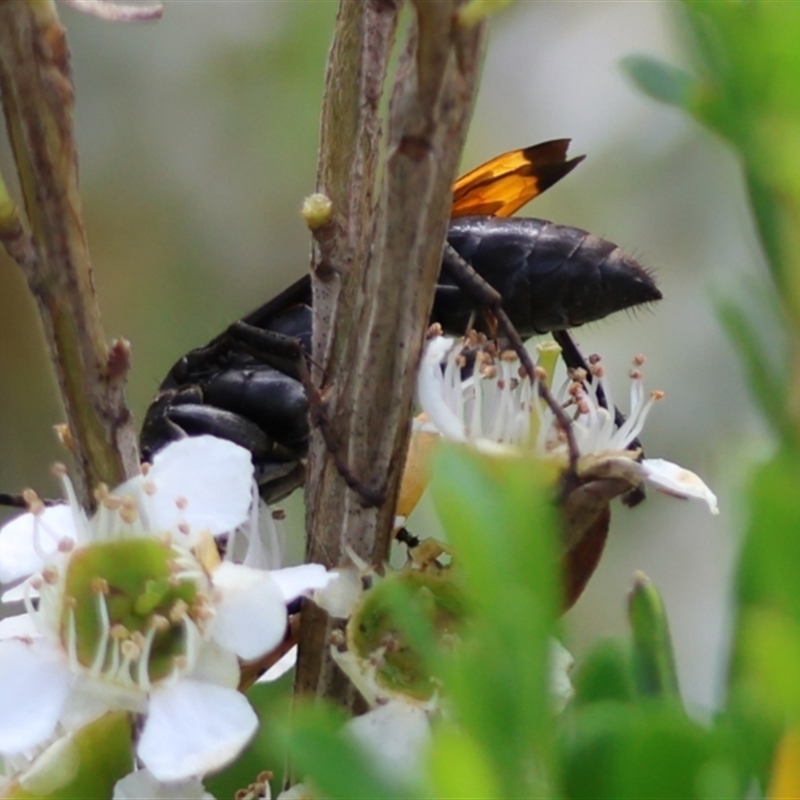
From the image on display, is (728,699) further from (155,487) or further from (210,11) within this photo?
(210,11)

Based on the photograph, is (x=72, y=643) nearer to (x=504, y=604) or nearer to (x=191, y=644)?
(x=191, y=644)

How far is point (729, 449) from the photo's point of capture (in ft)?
0.46

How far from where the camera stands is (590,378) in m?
0.53

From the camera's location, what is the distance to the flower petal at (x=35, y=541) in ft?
1.30

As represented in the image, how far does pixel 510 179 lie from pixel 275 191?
1750 mm

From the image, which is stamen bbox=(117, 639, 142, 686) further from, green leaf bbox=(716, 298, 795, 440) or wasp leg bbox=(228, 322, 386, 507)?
green leaf bbox=(716, 298, 795, 440)

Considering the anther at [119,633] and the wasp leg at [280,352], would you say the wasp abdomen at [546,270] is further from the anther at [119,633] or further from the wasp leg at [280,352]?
the anther at [119,633]

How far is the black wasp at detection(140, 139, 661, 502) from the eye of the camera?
0.62m

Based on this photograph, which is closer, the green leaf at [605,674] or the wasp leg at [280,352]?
the green leaf at [605,674]

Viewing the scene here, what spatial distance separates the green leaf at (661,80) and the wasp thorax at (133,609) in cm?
25

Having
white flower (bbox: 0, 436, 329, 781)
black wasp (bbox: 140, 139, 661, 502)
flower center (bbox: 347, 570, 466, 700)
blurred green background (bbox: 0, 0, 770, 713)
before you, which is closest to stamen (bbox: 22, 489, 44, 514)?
white flower (bbox: 0, 436, 329, 781)

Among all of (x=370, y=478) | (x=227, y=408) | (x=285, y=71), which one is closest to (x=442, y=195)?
(x=370, y=478)

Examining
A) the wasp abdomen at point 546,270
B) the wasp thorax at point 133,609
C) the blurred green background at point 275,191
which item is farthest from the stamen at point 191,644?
the blurred green background at point 275,191

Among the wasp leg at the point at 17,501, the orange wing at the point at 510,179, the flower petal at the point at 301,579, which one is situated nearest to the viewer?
the flower petal at the point at 301,579
